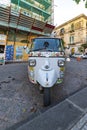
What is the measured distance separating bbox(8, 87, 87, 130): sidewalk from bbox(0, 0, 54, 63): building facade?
11.2m

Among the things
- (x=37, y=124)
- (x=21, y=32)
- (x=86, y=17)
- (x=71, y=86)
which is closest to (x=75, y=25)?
(x=86, y=17)

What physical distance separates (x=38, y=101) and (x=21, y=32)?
12.4 m

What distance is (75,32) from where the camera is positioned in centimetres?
4178

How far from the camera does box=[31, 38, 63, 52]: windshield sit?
5.08 meters

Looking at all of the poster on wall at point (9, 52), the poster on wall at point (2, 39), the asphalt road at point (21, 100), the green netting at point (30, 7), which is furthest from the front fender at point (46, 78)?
the green netting at point (30, 7)

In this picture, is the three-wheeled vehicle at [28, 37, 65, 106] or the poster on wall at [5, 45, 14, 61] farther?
the poster on wall at [5, 45, 14, 61]

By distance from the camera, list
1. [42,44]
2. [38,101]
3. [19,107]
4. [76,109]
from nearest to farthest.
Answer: [76,109]
[19,107]
[38,101]
[42,44]

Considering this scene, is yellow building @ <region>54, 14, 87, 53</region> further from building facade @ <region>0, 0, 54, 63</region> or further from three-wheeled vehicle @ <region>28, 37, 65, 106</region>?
three-wheeled vehicle @ <region>28, 37, 65, 106</region>

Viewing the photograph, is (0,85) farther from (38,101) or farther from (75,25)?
(75,25)

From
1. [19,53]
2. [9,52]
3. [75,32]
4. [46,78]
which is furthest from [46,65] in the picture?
[75,32]

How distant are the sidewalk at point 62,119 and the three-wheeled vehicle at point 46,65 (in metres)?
0.55

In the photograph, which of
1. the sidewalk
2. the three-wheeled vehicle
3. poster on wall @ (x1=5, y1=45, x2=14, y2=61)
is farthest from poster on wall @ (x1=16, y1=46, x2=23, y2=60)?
the sidewalk

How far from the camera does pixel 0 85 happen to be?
5523 mm

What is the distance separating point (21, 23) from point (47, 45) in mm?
10071
